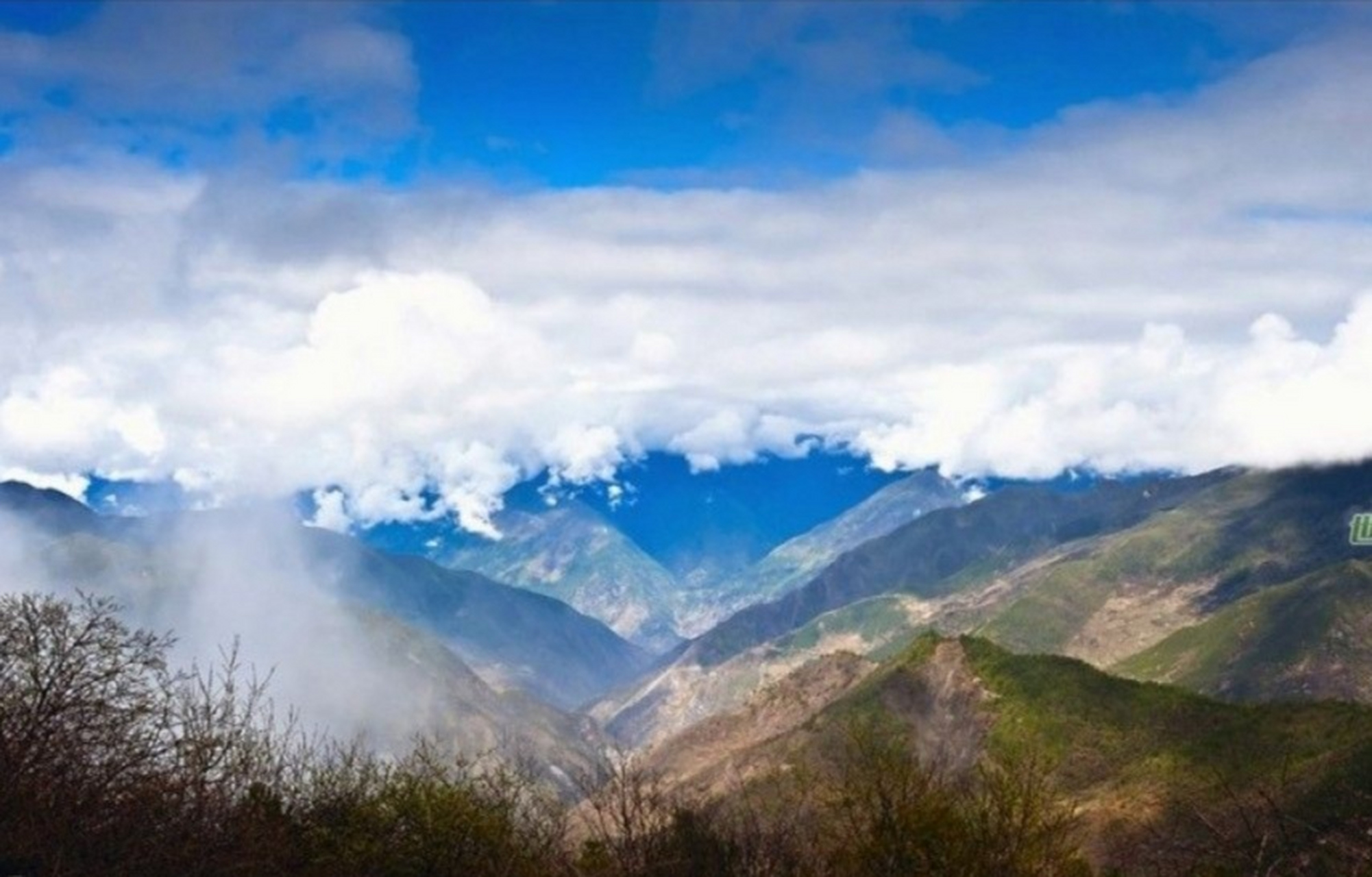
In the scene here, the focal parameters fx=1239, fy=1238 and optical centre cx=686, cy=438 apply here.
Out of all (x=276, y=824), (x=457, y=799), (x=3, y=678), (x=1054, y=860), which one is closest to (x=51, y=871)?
(x=3, y=678)

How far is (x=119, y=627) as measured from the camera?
6738 centimetres

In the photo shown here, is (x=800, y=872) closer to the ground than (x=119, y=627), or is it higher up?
closer to the ground

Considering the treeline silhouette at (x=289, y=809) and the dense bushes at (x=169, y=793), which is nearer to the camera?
the dense bushes at (x=169, y=793)

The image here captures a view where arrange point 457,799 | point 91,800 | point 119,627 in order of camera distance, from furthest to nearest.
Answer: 1. point 457,799
2. point 119,627
3. point 91,800

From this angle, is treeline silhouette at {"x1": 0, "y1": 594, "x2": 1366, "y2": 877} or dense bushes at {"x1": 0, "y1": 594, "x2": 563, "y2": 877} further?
treeline silhouette at {"x1": 0, "y1": 594, "x2": 1366, "y2": 877}

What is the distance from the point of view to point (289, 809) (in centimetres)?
8038

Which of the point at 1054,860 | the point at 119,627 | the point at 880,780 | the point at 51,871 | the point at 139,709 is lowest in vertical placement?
the point at 1054,860

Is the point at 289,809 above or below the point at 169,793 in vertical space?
below

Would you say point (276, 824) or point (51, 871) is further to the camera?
point (276, 824)

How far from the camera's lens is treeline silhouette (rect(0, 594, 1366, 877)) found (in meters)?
54.1

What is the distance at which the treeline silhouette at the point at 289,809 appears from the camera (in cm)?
5412

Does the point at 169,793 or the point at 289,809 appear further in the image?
the point at 289,809

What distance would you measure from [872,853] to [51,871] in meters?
41.4

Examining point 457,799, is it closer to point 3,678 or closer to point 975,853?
point 3,678
